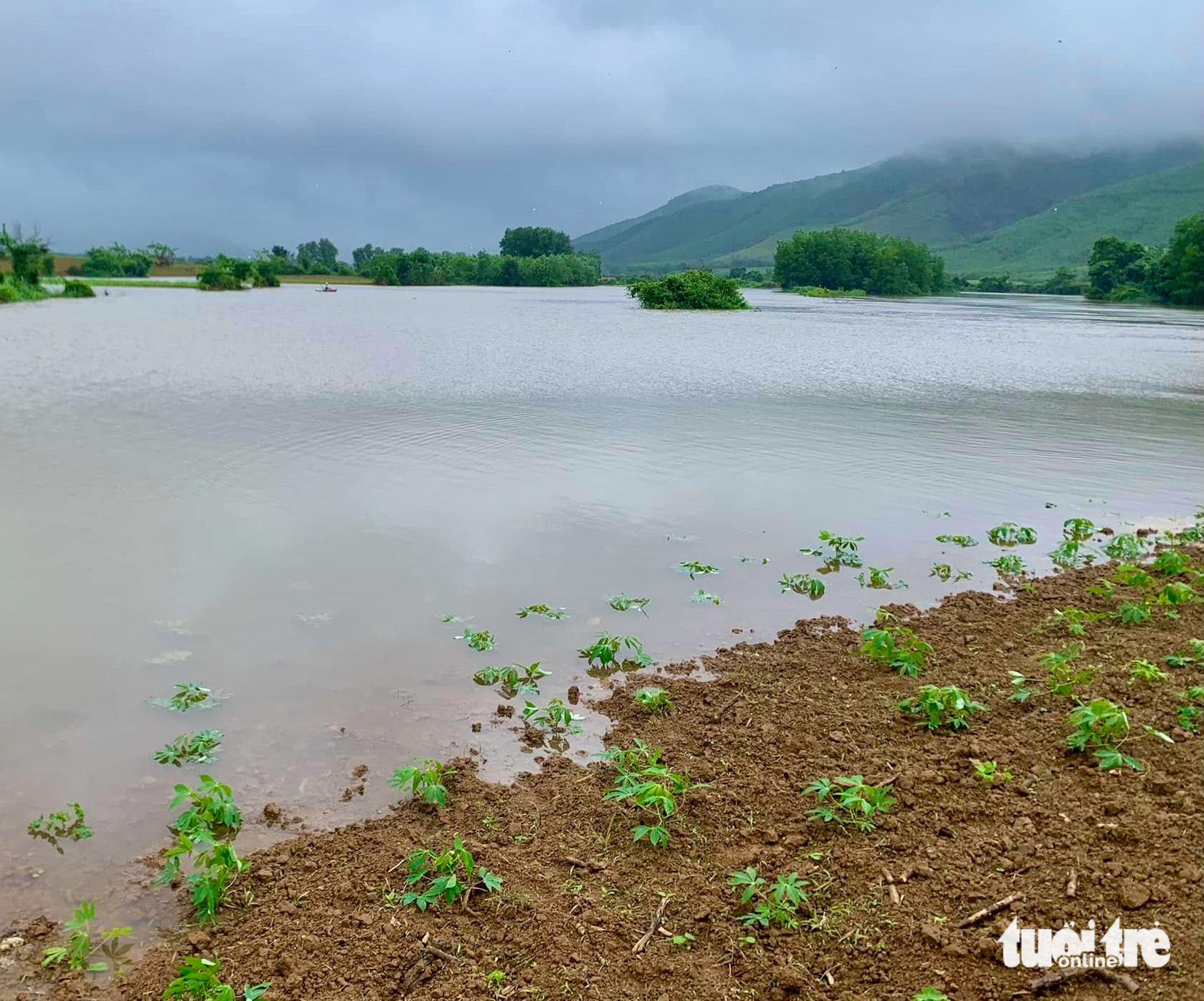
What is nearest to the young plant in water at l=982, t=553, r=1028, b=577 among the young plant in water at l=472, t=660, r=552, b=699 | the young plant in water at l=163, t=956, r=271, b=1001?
the young plant in water at l=472, t=660, r=552, b=699

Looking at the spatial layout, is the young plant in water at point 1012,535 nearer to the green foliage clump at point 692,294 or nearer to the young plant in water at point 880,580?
the young plant in water at point 880,580

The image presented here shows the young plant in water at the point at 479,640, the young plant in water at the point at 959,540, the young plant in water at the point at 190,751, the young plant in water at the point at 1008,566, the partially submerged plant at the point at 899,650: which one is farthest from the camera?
the young plant in water at the point at 959,540

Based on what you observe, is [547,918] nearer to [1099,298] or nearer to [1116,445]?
[1116,445]

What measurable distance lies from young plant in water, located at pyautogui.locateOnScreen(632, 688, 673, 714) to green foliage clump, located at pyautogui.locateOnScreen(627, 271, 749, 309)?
5790 centimetres

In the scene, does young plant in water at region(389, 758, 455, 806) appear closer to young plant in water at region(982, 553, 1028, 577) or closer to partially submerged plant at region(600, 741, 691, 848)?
partially submerged plant at region(600, 741, 691, 848)

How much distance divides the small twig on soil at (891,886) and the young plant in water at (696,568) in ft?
15.0

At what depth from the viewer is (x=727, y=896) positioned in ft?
12.5

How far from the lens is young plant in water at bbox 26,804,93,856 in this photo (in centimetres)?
441

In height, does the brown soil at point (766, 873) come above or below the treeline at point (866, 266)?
below

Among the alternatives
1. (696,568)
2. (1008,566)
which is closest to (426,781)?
(696,568)

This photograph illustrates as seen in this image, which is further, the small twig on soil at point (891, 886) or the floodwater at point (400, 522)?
the floodwater at point (400, 522)

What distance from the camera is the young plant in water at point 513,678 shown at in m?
6.05

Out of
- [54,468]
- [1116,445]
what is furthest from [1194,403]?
[54,468]

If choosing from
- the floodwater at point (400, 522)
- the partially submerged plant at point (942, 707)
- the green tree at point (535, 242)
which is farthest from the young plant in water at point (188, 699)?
the green tree at point (535, 242)
